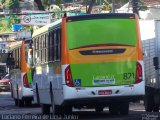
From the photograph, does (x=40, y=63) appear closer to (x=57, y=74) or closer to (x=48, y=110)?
(x=48, y=110)

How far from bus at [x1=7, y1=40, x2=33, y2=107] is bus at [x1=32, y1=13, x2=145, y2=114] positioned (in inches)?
467

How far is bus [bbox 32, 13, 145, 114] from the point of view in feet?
69.3

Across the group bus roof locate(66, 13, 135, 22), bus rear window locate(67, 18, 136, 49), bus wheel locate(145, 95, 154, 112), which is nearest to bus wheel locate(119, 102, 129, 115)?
bus rear window locate(67, 18, 136, 49)

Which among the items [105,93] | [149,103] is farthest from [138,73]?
[149,103]

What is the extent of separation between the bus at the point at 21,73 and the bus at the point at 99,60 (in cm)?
1185

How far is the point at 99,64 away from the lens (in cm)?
2122

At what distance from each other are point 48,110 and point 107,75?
5.90 m

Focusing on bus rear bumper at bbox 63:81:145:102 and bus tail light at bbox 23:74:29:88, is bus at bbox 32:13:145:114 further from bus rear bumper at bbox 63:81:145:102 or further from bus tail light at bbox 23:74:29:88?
bus tail light at bbox 23:74:29:88

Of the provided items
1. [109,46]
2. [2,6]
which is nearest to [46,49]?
[109,46]

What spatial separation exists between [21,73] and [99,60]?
14221mm

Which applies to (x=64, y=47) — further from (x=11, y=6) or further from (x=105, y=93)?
(x=11, y=6)

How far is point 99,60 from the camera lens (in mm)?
21203

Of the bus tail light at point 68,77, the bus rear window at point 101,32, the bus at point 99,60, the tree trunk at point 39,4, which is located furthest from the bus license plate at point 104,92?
the tree trunk at point 39,4

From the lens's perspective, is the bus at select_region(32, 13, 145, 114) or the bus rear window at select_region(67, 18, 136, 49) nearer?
the bus at select_region(32, 13, 145, 114)
